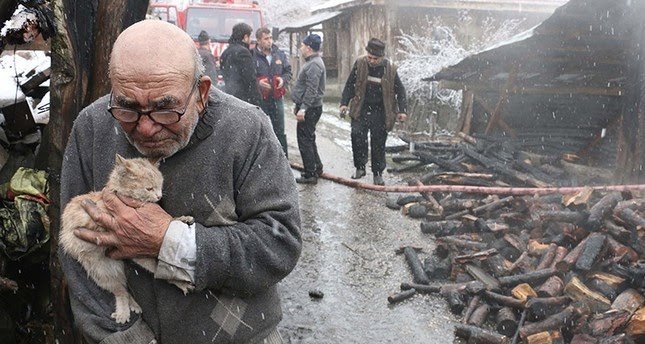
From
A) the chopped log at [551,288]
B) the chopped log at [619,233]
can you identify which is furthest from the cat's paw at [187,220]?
the chopped log at [619,233]

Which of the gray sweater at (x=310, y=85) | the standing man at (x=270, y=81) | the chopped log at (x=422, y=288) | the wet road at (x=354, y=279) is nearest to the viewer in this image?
the wet road at (x=354, y=279)

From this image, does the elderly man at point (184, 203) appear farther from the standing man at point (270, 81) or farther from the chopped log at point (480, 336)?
the standing man at point (270, 81)

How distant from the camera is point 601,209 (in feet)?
20.5

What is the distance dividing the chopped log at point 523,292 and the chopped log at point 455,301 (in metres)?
0.51

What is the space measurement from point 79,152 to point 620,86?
33.0 feet

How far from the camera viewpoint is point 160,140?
6.29 feet

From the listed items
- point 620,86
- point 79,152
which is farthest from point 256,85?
point 79,152

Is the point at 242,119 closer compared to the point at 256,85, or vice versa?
the point at 242,119

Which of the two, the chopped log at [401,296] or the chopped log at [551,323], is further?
the chopped log at [401,296]

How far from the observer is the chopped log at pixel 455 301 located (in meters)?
5.28

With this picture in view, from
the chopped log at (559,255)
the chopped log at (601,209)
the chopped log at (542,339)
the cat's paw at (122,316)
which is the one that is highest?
the cat's paw at (122,316)

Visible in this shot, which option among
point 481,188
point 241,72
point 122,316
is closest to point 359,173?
point 481,188

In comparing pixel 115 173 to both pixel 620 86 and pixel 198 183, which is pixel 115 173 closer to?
pixel 198 183

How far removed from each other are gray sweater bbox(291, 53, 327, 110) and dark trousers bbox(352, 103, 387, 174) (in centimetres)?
79
